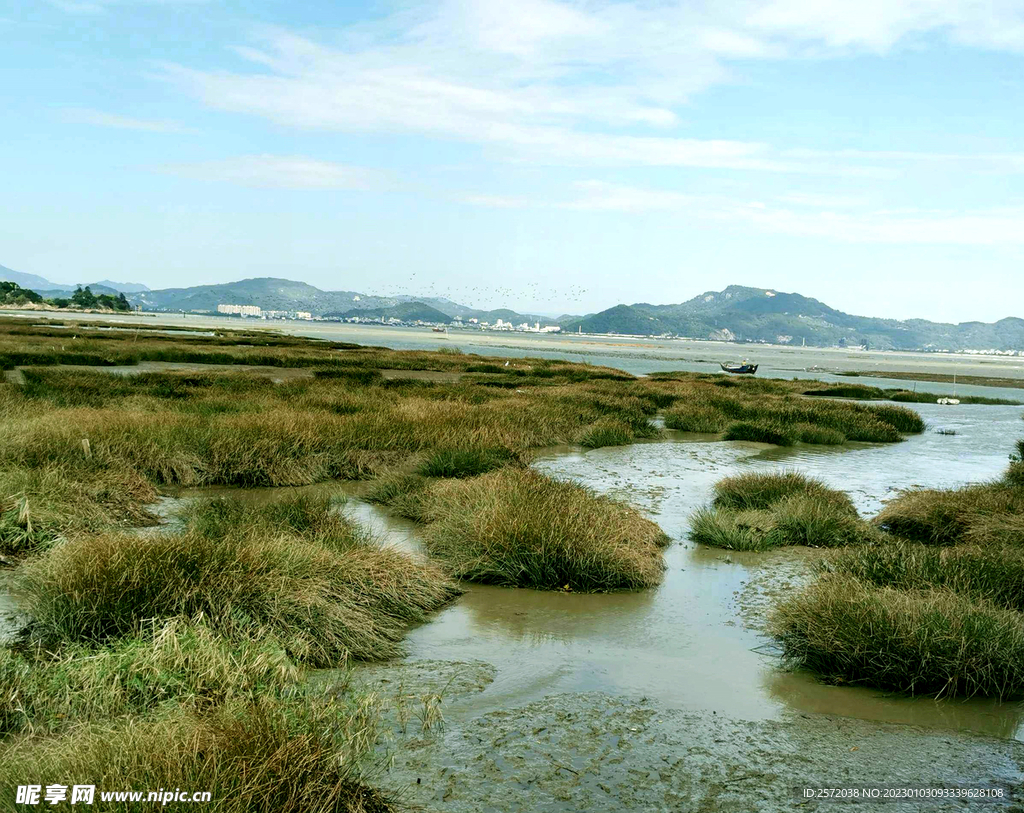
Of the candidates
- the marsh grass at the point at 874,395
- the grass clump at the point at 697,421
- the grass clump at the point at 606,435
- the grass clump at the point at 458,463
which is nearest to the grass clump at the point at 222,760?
the grass clump at the point at 458,463

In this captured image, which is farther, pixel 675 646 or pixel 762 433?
pixel 762 433

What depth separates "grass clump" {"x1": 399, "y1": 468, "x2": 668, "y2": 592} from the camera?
10047mm

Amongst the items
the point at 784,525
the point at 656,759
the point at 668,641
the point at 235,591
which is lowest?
the point at 668,641

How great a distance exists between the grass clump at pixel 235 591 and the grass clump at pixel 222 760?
1.77 meters

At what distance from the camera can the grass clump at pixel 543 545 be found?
10.0 meters

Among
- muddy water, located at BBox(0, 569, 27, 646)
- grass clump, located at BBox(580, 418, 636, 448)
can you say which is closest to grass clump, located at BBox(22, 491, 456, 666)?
muddy water, located at BBox(0, 569, 27, 646)

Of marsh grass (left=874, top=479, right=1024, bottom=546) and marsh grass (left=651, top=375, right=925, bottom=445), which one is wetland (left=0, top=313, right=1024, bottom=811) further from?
marsh grass (left=651, top=375, right=925, bottom=445)

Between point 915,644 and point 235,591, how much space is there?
5.89 metres

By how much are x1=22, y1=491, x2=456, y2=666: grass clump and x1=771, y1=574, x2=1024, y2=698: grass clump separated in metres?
3.98

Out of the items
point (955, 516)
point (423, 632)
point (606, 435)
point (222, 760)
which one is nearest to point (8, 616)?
point (423, 632)

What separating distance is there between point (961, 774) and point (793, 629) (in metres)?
2.47

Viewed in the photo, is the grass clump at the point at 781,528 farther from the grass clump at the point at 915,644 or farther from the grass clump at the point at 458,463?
the grass clump at the point at 915,644

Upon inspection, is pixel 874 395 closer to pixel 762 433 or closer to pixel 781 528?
pixel 762 433

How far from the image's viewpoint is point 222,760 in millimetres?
4141
